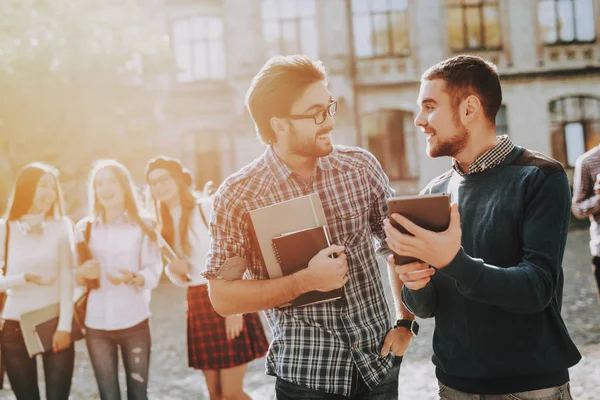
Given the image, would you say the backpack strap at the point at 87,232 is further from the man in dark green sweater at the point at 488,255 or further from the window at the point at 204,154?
the window at the point at 204,154

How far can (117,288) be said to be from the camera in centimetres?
431

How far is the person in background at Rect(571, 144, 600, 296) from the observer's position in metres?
4.99

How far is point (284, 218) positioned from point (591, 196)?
387cm

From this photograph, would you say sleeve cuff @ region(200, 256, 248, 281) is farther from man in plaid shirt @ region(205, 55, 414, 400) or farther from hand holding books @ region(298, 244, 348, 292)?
hand holding books @ region(298, 244, 348, 292)

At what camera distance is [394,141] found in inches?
771

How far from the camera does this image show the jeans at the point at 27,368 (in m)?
4.16

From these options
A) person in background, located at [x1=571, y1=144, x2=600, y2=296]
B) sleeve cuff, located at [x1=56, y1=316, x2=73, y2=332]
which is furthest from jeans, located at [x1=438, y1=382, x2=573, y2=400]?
person in background, located at [x1=571, y1=144, x2=600, y2=296]

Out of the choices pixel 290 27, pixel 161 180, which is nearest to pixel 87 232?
pixel 161 180

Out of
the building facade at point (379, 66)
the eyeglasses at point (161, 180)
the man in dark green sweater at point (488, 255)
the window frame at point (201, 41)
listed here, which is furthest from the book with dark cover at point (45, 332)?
the window frame at point (201, 41)

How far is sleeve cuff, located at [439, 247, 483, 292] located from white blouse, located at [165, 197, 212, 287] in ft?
9.44

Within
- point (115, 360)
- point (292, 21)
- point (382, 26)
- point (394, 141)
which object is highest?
point (292, 21)

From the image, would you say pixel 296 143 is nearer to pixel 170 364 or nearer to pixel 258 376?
pixel 258 376

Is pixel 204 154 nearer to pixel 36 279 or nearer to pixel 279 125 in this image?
pixel 36 279

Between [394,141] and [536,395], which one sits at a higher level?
[394,141]
